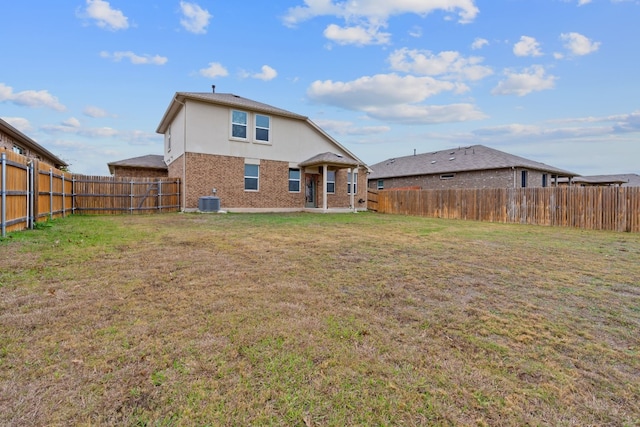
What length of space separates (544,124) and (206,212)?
1057 inches

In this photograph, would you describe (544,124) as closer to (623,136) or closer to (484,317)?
(623,136)

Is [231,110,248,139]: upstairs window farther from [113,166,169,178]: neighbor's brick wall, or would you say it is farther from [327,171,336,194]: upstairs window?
[113,166,169,178]: neighbor's brick wall

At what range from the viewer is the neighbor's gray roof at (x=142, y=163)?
63.0ft

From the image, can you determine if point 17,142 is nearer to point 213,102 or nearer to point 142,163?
point 142,163

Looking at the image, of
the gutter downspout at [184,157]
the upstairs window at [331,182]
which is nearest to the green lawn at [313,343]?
the gutter downspout at [184,157]

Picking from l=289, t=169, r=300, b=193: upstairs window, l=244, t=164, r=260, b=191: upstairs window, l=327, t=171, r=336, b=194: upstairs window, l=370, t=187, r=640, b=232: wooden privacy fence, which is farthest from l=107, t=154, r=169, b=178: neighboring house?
l=370, t=187, r=640, b=232: wooden privacy fence

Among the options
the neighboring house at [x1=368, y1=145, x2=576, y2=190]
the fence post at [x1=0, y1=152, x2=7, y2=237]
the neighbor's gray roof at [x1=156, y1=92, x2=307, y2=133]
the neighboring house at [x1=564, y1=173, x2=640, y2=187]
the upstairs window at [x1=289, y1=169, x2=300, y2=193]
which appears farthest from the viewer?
the neighboring house at [x1=564, y1=173, x2=640, y2=187]

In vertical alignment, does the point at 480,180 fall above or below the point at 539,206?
above

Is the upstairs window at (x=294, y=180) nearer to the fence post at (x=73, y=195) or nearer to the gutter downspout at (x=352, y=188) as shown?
the gutter downspout at (x=352, y=188)

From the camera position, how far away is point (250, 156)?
1688 centimetres

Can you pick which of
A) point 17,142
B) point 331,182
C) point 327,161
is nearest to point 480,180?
point 331,182

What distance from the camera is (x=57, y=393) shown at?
1.78 meters

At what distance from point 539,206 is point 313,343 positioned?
50.7 ft

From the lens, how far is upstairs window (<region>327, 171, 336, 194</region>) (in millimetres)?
19828
